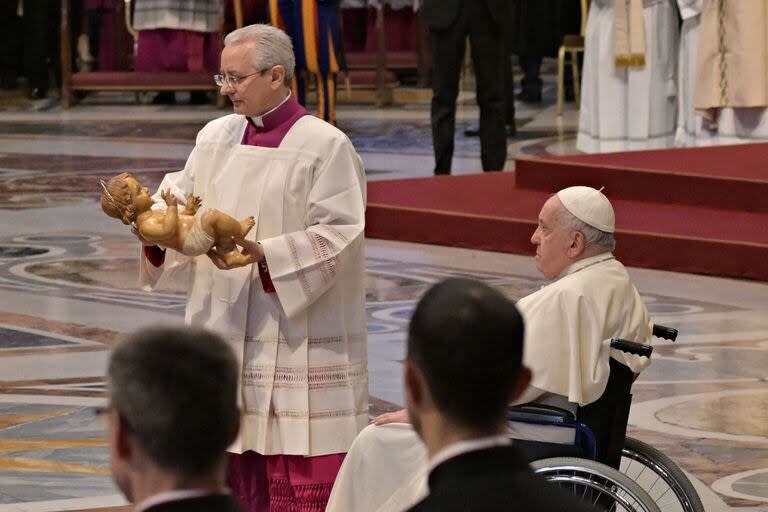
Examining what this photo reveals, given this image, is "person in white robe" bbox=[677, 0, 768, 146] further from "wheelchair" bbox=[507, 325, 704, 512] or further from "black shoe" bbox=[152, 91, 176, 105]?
"black shoe" bbox=[152, 91, 176, 105]

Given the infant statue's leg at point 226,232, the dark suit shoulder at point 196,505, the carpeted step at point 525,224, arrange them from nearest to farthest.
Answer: the dark suit shoulder at point 196,505, the infant statue's leg at point 226,232, the carpeted step at point 525,224

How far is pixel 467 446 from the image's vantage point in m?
2.19

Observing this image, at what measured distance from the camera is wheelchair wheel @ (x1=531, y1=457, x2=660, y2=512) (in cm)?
381

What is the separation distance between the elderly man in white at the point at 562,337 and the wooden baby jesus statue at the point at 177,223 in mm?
582

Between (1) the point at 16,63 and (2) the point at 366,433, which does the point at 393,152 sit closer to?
(1) the point at 16,63

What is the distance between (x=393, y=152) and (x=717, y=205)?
15.0 feet

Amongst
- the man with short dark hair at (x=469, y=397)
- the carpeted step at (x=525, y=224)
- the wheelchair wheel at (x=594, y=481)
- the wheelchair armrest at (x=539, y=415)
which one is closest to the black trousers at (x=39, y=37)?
the carpeted step at (x=525, y=224)

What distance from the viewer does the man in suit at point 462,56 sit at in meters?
10.2

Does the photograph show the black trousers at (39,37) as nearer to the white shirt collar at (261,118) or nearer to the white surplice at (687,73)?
the white surplice at (687,73)

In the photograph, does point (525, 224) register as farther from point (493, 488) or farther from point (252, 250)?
point (493, 488)

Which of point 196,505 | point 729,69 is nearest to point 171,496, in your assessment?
point 196,505

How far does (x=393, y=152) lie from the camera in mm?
13398

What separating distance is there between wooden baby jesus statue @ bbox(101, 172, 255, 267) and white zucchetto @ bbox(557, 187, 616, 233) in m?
0.80

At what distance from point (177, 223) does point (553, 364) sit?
101cm
